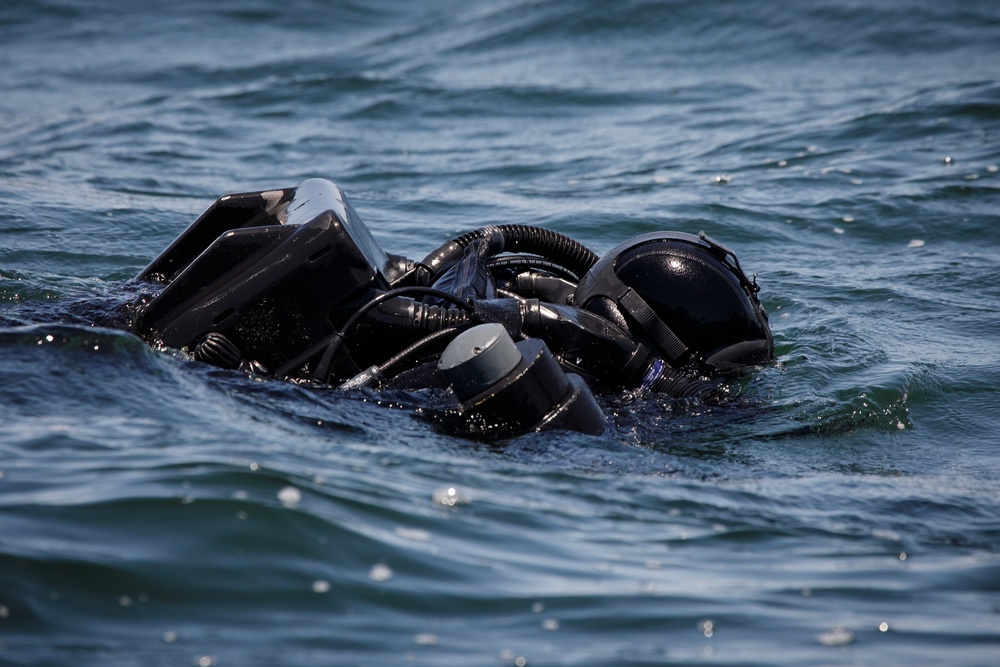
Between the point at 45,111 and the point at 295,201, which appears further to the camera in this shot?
the point at 45,111

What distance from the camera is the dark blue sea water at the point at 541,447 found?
106 inches

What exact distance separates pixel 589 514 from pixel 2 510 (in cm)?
171

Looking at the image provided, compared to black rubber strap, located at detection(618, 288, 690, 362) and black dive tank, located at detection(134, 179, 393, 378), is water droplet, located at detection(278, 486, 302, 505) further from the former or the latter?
black rubber strap, located at detection(618, 288, 690, 362)

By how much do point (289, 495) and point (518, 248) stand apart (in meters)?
2.21

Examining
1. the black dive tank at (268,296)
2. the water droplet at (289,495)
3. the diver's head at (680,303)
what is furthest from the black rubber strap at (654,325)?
the water droplet at (289,495)

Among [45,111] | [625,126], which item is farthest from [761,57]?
[45,111]

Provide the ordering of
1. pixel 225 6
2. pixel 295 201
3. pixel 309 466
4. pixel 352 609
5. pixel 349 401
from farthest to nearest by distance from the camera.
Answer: pixel 225 6 → pixel 295 201 → pixel 349 401 → pixel 309 466 → pixel 352 609

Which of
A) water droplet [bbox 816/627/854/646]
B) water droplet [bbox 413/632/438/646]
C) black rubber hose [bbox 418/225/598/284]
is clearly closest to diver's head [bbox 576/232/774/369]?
black rubber hose [bbox 418/225/598/284]

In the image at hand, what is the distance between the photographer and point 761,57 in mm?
15094

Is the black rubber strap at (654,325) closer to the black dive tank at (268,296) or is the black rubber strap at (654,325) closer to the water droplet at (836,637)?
the black dive tank at (268,296)

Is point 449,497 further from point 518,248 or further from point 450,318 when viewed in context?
point 518,248

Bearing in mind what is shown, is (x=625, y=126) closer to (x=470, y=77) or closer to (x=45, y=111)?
(x=470, y=77)

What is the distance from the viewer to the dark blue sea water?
8.87 ft

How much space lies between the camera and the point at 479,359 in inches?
147
